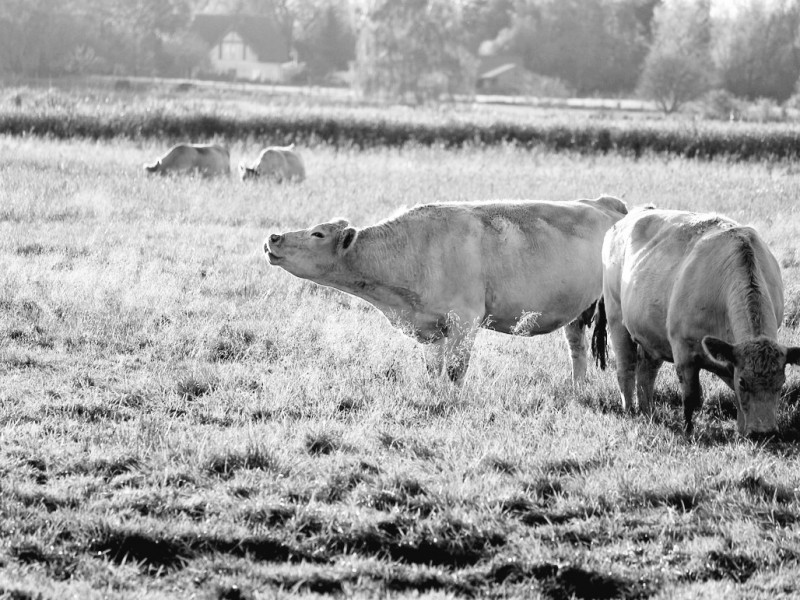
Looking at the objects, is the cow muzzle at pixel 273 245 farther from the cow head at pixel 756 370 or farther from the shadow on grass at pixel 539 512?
the cow head at pixel 756 370

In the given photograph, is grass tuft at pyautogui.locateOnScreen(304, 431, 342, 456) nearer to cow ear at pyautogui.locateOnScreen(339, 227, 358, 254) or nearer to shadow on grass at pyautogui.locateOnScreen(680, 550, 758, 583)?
cow ear at pyautogui.locateOnScreen(339, 227, 358, 254)

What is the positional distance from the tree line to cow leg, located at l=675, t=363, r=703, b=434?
225ft

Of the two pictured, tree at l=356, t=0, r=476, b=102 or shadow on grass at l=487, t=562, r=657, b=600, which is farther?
tree at l=356, t=0, r=476, b=102

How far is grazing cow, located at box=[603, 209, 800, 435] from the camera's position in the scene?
6828 millimetres

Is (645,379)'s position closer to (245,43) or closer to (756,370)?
(756,370)

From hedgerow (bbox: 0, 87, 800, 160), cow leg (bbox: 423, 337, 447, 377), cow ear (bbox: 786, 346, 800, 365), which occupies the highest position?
hedgerow (bbox: 0, 87, 800, 160)

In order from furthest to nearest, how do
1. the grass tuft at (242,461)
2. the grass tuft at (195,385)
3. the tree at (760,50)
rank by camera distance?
the tree at (760,50) < the grass tuft at (195,385) < the grass tuft at (242,461)

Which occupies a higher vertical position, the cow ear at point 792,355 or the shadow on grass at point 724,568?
the cow ear at point 792,355

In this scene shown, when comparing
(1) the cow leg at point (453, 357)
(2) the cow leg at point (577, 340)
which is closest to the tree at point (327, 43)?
(2) the cow leg at point (577, 340)

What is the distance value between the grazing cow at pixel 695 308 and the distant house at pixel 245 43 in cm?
10443

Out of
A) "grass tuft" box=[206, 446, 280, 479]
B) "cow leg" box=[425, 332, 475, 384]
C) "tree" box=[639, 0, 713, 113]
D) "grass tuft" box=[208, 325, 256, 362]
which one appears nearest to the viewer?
"grass tuft" box=[206, 446, 280, 479]

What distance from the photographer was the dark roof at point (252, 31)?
11331 centimetres

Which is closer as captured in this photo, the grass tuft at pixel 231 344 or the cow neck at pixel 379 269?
the cow neck at pixel 379 269

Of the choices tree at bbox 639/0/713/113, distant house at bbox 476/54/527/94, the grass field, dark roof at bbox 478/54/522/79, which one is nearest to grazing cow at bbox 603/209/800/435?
the grass field
